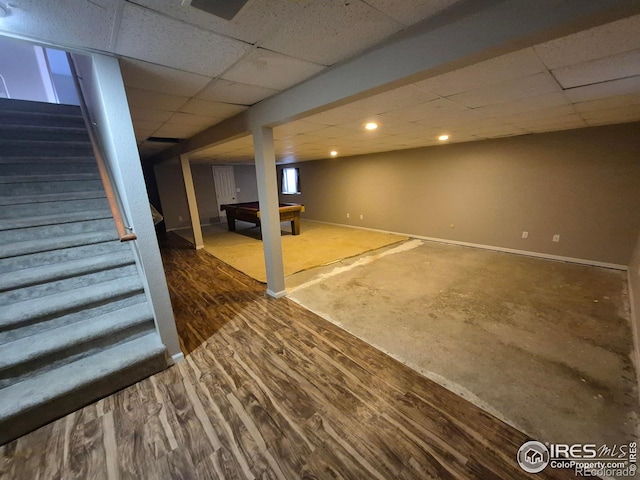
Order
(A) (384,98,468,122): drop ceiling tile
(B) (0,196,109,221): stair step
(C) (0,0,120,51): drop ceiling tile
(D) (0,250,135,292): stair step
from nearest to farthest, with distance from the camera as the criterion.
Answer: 1. (C) (0,0,120,51): drop ceiling tile
2. (D) (0,250,135,292): stair step
3. (A) (384,98,468,122): drop ceiling tile
4. (B) (0,196,109,221): stair step

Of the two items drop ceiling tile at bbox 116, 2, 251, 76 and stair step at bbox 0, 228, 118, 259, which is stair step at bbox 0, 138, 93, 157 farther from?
drop ceiling tile at bbox 116, 2, 251, 76

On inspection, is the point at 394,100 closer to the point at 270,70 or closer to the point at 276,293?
the point at 270,70

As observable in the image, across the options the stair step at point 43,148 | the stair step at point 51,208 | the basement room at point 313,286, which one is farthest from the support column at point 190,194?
the stair step at point 51,208

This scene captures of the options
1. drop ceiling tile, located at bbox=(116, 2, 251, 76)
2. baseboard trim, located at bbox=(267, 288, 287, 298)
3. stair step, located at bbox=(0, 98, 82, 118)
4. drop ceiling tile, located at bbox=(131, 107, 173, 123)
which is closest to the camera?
drop ceiling tile, located at bbox=(116, 2, 251, 76)

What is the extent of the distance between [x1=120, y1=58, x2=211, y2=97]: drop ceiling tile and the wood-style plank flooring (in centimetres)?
216

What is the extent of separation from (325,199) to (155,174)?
202 inches

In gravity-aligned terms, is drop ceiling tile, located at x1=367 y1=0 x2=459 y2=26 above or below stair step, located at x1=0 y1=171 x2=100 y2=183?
above

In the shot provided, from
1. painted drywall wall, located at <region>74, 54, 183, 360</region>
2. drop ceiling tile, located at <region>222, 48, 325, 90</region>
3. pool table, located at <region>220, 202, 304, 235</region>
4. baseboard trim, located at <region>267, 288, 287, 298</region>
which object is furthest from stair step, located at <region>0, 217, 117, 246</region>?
pool table, located at <region>220, 202, 304, 235</region>

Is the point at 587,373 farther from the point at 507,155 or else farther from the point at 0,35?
the point at 0,35

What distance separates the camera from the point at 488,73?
62.3 inches

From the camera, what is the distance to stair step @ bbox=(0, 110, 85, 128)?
3.07m

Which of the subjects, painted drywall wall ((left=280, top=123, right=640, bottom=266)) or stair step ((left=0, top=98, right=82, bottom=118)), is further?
painted drywall wall ((left=280, top=123, right=640, bottom=266))

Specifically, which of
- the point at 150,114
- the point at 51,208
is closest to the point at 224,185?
the point at 150,114

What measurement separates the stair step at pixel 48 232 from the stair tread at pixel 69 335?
75 cm
